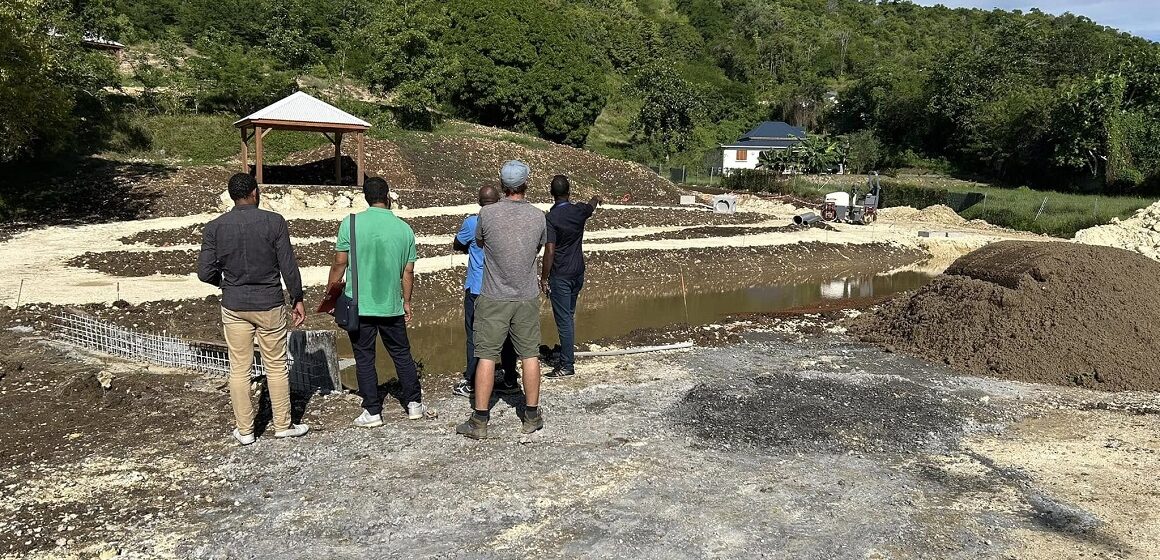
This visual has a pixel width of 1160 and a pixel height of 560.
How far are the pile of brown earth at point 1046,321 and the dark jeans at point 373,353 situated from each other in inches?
229

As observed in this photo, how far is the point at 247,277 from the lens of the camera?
513 cm

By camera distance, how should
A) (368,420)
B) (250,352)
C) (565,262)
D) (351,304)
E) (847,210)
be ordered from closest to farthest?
(250,352), (351,304), (368,420), (565,262), (847,210)

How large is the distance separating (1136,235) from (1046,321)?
13897 millimetres

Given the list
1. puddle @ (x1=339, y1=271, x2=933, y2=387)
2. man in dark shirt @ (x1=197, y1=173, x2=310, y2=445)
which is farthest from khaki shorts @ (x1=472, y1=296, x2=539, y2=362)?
puddle @ (x1=339, y1=271, x2=933, y2=387)

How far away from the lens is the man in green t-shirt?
213 inches

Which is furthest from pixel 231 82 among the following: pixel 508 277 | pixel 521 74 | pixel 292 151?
pixel 508 277

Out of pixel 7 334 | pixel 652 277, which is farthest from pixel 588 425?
pixel 652 277

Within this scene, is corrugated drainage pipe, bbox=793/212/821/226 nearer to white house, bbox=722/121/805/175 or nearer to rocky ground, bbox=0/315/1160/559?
rocky ground, bbox=0/315/1160/559

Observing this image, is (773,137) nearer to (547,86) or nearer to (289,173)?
(547,86)

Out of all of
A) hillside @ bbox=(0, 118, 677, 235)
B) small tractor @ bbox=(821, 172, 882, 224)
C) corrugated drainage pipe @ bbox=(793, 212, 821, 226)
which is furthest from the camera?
small tractor @ bbox=(821, 172, 882, 224)

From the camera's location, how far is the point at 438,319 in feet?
40.9

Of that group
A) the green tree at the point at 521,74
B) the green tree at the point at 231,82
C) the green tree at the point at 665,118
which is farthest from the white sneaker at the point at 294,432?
the green tree at the point at 665,118

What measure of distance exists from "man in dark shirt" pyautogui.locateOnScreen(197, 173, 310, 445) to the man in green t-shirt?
0.38m

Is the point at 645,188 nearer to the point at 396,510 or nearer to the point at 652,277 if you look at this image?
the point at 652,277
